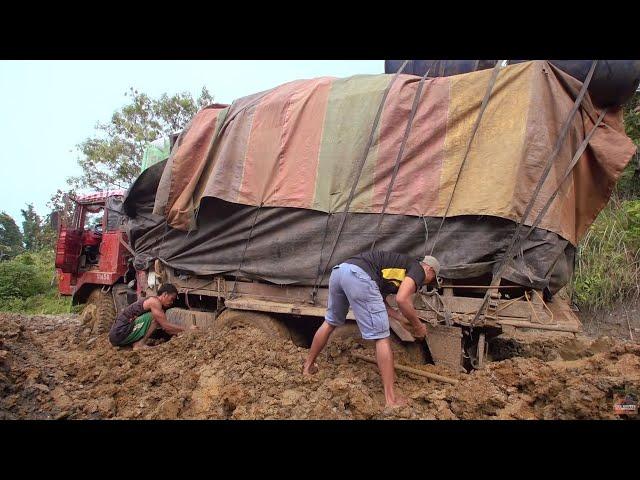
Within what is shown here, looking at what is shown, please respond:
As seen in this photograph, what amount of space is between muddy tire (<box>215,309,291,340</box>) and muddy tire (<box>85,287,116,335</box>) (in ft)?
10.4

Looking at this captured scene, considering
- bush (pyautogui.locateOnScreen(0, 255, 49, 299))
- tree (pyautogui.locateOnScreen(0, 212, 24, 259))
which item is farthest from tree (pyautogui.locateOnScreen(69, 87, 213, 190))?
tree (pyautogui.locateOnScreen(0, 212, 24, 259))

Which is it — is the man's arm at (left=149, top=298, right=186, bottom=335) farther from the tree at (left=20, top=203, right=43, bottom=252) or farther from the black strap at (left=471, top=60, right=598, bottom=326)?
the tree at (left=20, top=203, right=43, bottom=252)

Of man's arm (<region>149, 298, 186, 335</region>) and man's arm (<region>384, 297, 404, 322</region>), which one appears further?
man's arm (<region>149, 298, 186, 335</region>)

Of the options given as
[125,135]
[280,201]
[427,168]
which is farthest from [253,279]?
[125,135]

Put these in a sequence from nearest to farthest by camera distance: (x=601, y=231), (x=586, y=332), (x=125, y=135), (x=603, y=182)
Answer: (x=603, y=182), (x=586, y=332), (x=601, y=231), (x=125, y=135)

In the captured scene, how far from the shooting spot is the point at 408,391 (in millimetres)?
3379

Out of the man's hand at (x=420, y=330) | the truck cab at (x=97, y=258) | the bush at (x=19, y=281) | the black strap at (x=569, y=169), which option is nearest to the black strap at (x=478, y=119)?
the black strap at (x=569, y=169)

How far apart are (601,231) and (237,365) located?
6.46 m

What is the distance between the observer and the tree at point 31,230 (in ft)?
84.9

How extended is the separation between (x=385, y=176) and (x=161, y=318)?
351cm

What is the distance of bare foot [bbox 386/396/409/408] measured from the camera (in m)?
3.08

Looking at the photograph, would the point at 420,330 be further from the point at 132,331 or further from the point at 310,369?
the point at 132,331

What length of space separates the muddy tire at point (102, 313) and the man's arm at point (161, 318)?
2210 mm

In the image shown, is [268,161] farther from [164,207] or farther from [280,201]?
[164,207]
